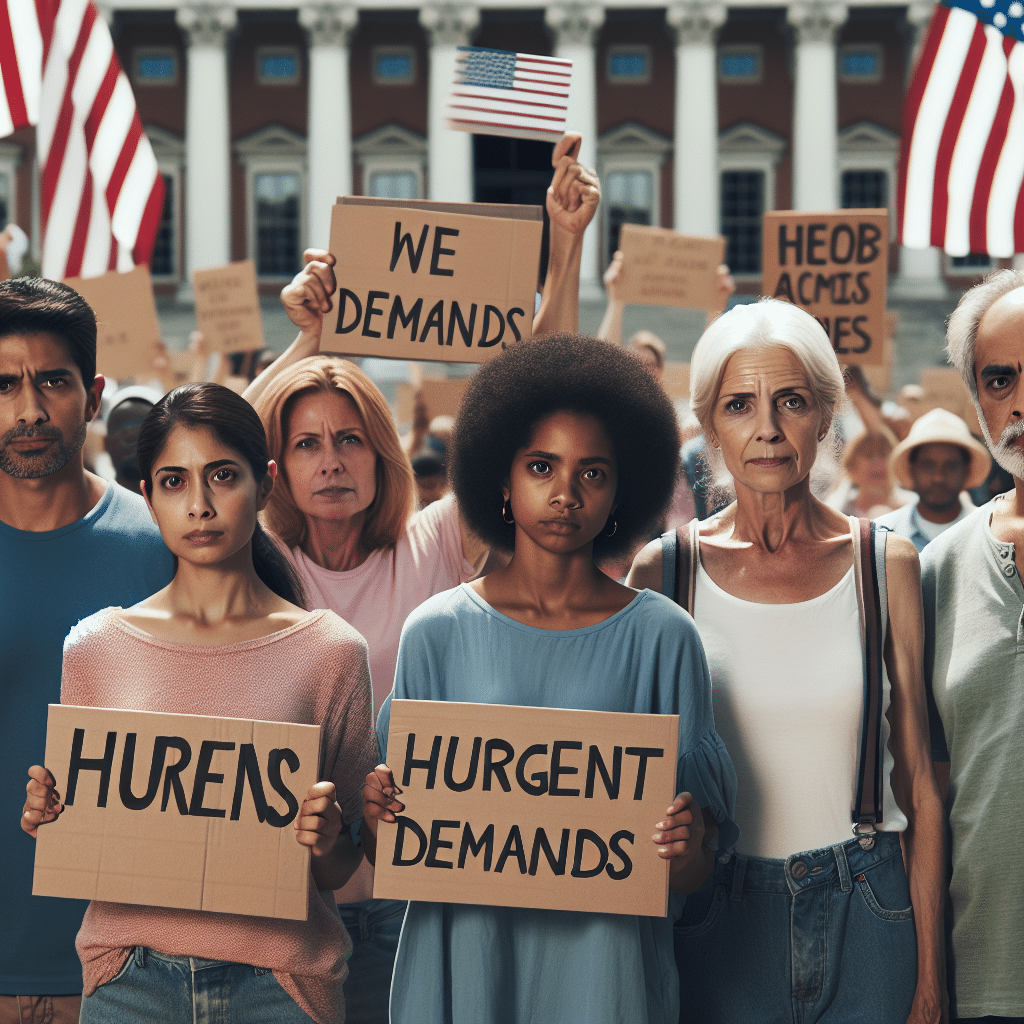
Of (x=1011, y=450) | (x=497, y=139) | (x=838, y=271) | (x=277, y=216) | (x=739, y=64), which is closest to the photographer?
(x=1011, y=450)

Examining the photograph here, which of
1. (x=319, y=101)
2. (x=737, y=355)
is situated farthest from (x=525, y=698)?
(x=319, y=101)

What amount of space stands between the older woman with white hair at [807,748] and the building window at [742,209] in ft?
105

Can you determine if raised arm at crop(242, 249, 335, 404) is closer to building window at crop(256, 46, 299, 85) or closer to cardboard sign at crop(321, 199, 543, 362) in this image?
cardboard sign at crop(321, 199, 543, 362)

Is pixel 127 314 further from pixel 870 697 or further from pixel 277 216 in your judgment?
pixel 277 216

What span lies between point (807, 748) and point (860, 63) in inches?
1337

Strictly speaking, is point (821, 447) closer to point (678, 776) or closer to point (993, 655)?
point (993, 655)

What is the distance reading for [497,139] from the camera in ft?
110

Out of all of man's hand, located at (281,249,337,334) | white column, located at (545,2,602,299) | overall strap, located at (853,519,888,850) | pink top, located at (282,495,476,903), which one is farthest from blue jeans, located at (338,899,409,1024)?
white column, located at (545,2,602,299)

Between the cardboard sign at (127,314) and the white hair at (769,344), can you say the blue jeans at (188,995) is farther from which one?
the cardboard sign at (127,314)

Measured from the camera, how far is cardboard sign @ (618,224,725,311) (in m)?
7.50

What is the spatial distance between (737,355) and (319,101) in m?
32.0

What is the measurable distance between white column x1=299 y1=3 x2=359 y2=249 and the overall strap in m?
30.8

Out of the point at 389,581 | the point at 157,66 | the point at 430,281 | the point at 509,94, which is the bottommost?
the point at 389,581

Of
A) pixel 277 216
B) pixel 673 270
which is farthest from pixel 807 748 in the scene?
pixel 277 216
